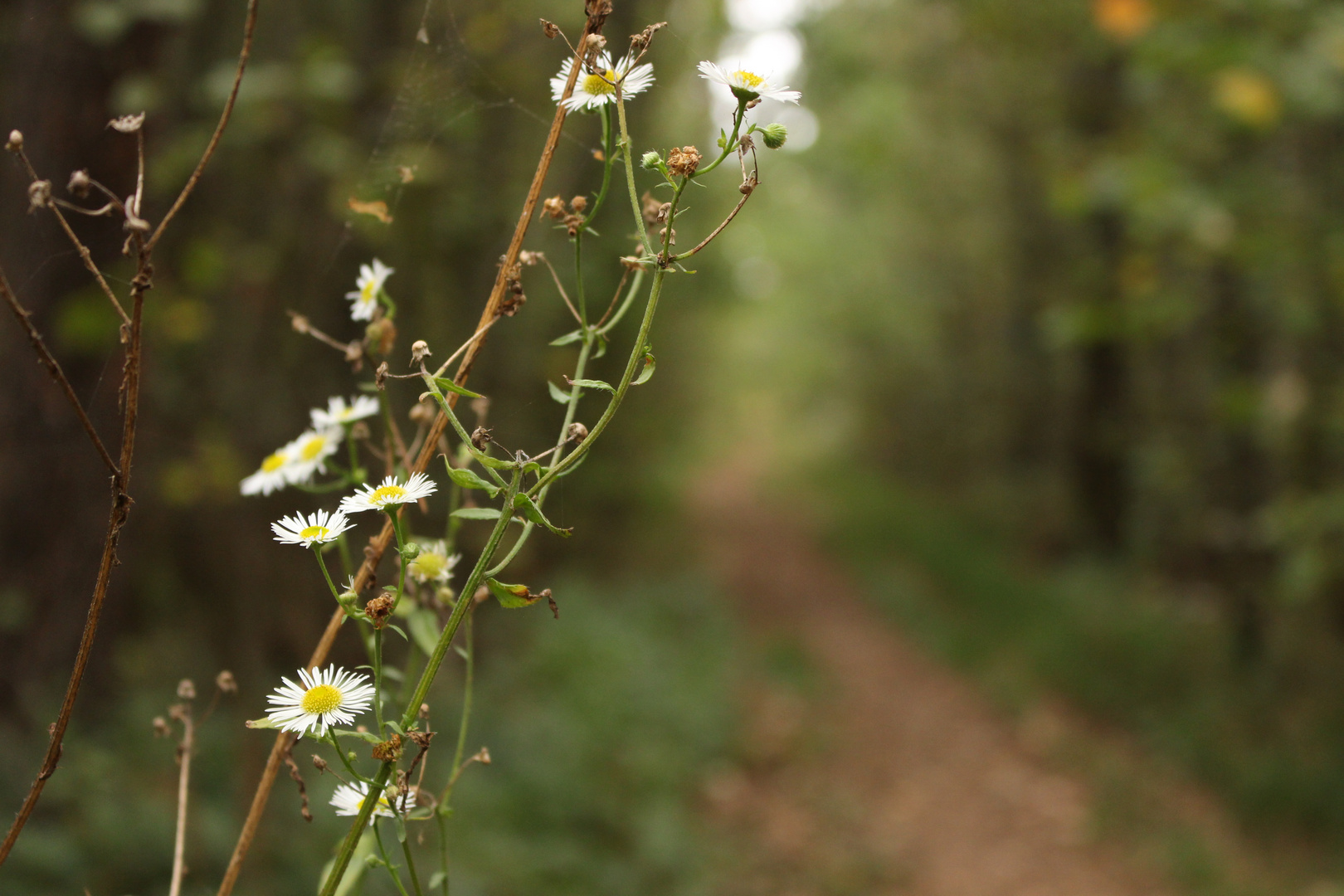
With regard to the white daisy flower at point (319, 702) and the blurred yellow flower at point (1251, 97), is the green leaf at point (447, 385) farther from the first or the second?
the blurred yellow flower at point (1251, 97)

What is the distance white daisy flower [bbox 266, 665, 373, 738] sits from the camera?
2.08 ft

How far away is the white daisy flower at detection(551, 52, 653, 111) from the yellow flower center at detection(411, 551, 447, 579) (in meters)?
0.42

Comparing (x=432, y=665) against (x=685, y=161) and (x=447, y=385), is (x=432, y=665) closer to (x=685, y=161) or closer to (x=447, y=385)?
(x=447, y=385)

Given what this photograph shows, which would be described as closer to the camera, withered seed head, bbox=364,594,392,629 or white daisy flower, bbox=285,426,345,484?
withered seed head, bbox=364,594,392,629

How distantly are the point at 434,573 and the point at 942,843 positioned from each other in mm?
4826

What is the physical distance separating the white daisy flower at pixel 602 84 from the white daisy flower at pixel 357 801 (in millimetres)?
569

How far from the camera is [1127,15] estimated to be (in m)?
3.96

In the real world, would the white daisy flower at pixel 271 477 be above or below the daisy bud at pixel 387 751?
above

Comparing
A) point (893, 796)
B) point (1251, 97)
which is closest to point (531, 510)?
point (1251, 97)

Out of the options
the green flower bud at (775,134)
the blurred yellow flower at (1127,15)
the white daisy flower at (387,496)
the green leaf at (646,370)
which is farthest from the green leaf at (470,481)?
the blurred yellow flower at (1127,15)

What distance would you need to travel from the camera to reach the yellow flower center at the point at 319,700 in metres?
0.66

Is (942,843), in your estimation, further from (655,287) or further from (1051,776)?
(655,287)

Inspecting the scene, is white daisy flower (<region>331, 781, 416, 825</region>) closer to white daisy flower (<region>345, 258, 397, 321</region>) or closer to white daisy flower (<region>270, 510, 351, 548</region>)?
white daisy flower (<region>270, 510, 351, 548</region>)

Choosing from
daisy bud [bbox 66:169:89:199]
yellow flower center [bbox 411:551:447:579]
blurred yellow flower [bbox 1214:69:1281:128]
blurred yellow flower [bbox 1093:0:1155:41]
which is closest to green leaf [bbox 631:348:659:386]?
yellow flower center [bbox 411:551:447:579]
